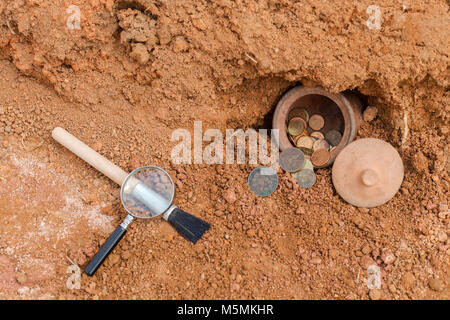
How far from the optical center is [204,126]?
107 inches

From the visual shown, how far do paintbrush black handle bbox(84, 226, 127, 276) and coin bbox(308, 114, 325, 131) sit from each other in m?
1.59

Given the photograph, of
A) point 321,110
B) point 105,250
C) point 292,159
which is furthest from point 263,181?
point 105,250

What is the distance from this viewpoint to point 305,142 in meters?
2.96

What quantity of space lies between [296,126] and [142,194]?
1.26m

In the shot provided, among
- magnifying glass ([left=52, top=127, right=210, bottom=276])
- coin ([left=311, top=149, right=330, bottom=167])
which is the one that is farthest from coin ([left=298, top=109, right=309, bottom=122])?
magnifying glass ([left=52, top=127, right=210, bottom=276])

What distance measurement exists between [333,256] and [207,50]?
1.50 metres

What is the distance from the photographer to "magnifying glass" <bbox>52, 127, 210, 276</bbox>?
8.01 ft

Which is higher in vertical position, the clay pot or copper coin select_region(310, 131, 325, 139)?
the clay pot

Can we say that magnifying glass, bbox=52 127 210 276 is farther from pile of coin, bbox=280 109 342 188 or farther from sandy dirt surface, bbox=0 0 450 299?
pile of coin, bbox=280 109 342 188

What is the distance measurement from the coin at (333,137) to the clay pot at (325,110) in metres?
0.04

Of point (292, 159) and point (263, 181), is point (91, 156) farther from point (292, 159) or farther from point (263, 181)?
point (292, 159)

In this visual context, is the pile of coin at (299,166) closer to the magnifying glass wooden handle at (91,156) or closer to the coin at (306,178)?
the coin at (306,178)

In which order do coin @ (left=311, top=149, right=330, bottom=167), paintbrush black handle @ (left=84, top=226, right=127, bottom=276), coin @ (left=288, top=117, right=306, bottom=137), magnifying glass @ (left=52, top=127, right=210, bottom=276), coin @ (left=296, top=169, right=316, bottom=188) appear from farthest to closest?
coin @ (left=288, top=117, right=306, bottom=137), coin @ (left=311, top=149, right=330, bottom=167), coin @ (left=296, top=169, right=316, bottom=188), magnifying glass @ (left=52, top=127, right=210, bottom=276), paintbrush black handle @ (left=84, top=226, right=127, bottom=276)

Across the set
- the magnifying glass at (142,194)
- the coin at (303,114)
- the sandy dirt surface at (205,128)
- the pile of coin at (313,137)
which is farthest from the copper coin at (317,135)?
the magnifying glass at (142,194)
